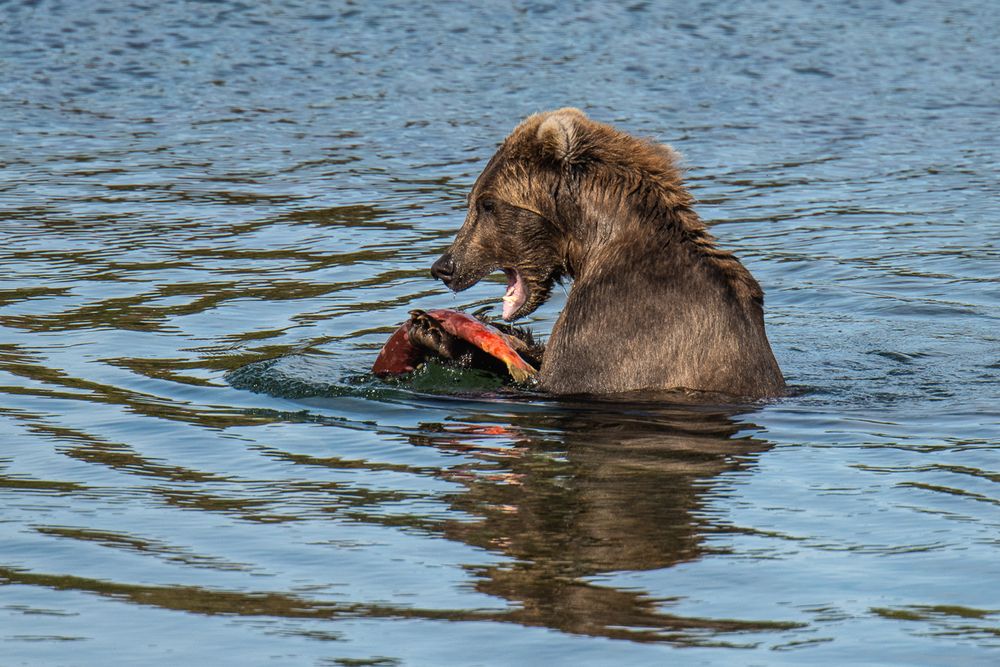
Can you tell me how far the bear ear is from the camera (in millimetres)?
8992

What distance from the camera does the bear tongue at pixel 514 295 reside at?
9500 millimetres

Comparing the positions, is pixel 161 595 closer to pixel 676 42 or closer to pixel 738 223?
pixel 738 223

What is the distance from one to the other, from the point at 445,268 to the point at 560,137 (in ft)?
3.43

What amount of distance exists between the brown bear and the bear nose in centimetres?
45

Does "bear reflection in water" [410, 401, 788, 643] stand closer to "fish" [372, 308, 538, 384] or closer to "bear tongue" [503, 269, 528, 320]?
"fish" [372, 308, 538, 384]

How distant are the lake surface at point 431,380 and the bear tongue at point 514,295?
654mm

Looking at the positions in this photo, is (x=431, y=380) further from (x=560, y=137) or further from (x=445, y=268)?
(x=560, y=137)

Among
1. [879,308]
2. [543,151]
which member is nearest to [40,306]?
[543,151]

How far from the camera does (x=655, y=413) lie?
8.57m

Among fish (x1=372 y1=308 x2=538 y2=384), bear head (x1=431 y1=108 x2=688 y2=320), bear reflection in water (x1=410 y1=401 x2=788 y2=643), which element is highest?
bear head (x1=431 y1=108 x2=688 y2=320)

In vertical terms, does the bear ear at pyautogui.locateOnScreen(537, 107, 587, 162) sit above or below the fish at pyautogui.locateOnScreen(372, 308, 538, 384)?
above

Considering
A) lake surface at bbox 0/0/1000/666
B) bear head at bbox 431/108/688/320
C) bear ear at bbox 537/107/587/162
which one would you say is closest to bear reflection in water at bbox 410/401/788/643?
lake surface at bbox 0/0/1000/666

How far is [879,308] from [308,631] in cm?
717

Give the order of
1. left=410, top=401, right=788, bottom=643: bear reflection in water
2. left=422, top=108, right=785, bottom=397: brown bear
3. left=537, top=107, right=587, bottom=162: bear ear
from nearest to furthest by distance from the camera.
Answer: left=410, top=401, right=788, bottom=643: bear reflection in water
left=422, top=108, right=785, bottom=397: brown bear
left=537, top=107, right=587, bottom=162: bear ear
